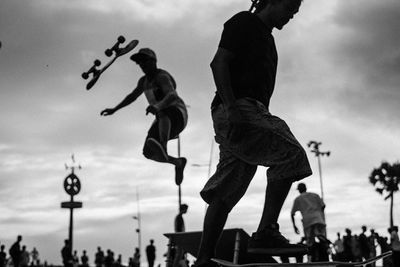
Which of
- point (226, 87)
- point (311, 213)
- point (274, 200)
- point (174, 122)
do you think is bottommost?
point (274, 200)

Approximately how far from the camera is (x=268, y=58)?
427 centimetres

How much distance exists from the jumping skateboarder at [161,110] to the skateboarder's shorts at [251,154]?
485 centimetres

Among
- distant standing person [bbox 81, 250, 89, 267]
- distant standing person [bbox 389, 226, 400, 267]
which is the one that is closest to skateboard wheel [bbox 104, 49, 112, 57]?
distant standing person [bbox 389, 226, 400, 267]

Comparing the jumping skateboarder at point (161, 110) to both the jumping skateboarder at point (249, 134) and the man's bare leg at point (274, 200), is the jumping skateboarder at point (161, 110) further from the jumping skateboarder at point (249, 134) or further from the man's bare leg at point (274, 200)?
the man's bare leg at point (274, 200)

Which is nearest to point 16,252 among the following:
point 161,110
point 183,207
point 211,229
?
point 183,207

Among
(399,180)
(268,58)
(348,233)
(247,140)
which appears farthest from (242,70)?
(399,180)

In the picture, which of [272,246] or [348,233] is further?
[348,233]

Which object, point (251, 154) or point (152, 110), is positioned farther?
point (152, 110)

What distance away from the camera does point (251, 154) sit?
4.09 m

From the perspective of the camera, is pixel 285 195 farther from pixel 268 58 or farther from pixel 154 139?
pixel 154 139

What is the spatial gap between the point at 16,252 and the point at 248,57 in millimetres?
20748

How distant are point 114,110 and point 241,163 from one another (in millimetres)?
5763

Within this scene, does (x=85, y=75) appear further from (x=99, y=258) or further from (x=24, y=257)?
(x=99, y=258)

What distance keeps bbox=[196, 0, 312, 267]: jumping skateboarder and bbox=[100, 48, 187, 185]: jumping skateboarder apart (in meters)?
4.82
